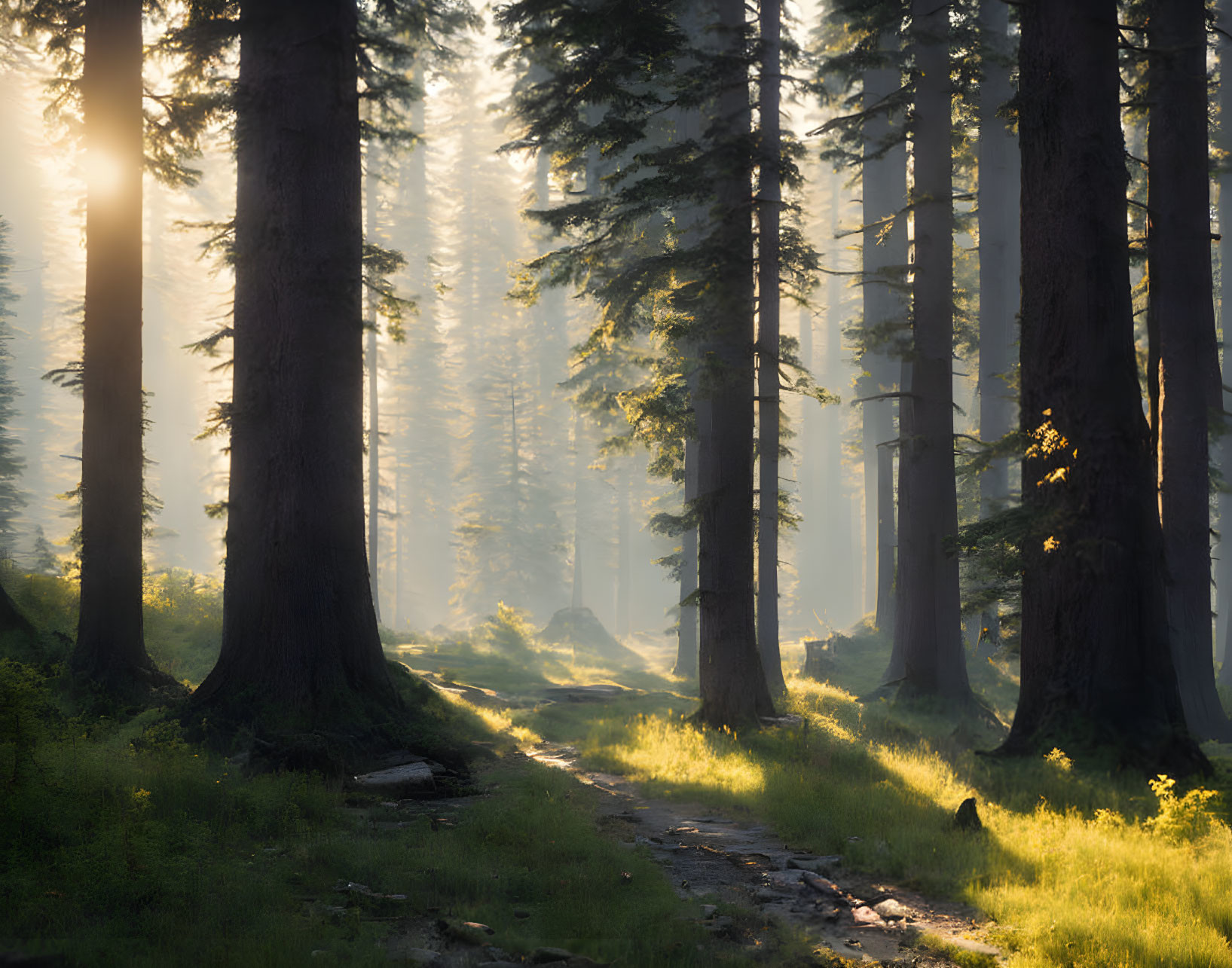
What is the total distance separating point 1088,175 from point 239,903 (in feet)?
32.7

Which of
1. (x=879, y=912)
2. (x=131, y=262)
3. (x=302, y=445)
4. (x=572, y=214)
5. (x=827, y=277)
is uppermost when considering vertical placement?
(x=827, y=277)

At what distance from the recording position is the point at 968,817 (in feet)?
22.1

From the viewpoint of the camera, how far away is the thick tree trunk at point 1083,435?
8430mm

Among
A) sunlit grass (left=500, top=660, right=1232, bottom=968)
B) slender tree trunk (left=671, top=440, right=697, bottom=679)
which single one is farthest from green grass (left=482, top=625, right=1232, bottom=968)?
slender tree trunk (left=671, top=440, right=697, bottom=679)

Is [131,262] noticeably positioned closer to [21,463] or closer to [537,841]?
[537,841]

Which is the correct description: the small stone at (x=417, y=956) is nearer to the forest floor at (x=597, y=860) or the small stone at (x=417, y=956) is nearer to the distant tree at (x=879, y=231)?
the forest floor at (x=597, y=860)

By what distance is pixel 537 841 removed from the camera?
628 centimetres

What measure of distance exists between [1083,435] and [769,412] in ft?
31.6

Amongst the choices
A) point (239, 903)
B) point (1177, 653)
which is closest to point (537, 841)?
point (239, 903)

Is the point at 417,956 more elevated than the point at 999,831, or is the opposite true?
the point at 417,956

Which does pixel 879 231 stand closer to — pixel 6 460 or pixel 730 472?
pixel 730 472

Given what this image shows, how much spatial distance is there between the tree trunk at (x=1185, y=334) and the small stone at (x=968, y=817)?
8.60 metres


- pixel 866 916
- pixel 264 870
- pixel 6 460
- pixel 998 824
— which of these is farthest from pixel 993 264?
pixel 6 460

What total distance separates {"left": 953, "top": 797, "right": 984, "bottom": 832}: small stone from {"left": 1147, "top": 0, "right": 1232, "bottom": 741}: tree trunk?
8604 millimetres
